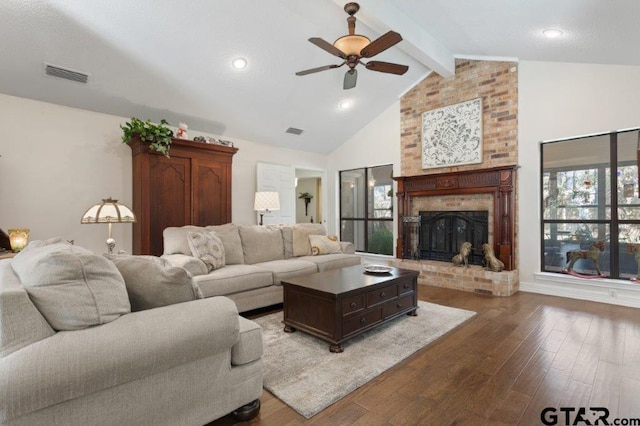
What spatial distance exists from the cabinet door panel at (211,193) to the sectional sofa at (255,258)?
27.6 inches

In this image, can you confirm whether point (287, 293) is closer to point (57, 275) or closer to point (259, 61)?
point (57, 275)

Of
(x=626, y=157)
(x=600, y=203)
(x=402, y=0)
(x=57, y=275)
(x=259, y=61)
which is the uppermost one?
(x=402, y=0)

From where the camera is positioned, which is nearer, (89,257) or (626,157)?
(89,257)

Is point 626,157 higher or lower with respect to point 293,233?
higher

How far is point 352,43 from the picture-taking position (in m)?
3.06

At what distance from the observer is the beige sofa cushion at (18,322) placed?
4.06ft

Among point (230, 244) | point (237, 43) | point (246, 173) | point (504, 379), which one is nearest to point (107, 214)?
point (230, 244)

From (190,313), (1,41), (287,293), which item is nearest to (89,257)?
(190,313)

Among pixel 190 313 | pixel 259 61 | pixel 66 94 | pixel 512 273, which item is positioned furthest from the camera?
pixel 512 273

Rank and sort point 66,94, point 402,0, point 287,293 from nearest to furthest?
point 287,293, point 402,0, point 66,94

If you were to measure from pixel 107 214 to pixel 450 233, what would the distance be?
4788 millimetres

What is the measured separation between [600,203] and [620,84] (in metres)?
1.47

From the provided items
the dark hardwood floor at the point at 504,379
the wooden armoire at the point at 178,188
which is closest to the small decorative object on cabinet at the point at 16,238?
the wooden armoire at the point at 178,188

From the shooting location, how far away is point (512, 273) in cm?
456
